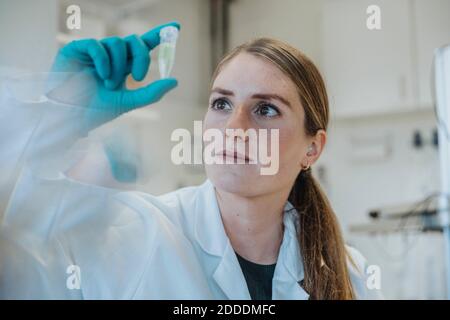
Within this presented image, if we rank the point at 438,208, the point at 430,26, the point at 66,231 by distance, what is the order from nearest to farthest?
1. the point at 66,231
2. the point at 430,26
3. the point at 438,208

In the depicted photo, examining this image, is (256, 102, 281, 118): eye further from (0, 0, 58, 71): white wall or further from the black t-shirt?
(0, 0, 58, 71): white wall

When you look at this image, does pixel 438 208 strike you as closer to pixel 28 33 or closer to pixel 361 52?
pixel 361 52

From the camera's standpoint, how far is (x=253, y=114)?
75 centimetres

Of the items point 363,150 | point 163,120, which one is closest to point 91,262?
point 163,120

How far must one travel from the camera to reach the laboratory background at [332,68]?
80 cm

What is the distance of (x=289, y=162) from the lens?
79 cm

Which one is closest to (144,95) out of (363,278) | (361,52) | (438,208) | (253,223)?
(253,223)

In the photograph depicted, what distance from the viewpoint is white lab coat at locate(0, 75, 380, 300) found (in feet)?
2.36

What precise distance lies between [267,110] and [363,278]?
1.17 feet

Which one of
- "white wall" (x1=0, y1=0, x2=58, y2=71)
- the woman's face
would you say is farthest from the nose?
"white wall" (x1=0, y1=0, x2=58, y2=71)

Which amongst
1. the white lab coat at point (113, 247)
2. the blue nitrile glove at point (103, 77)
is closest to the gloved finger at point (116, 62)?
the blue nitrile glove at point (103, 77)

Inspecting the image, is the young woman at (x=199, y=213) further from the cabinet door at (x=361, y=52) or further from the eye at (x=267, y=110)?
the cabinet door at (x=361, y=52)

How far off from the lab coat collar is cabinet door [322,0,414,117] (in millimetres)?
266

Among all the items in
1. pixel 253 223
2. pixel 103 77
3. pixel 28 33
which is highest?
pixel 28 33
